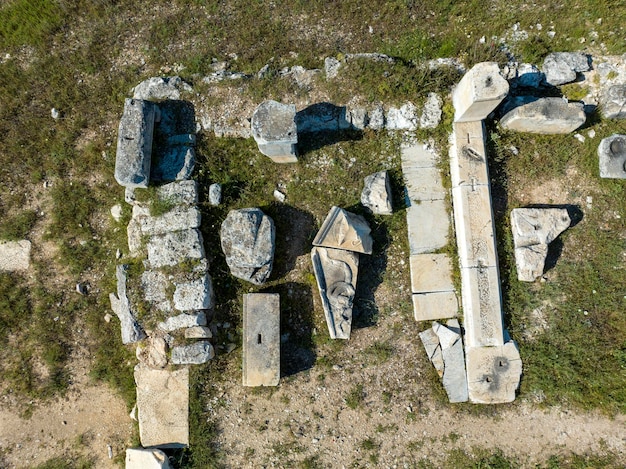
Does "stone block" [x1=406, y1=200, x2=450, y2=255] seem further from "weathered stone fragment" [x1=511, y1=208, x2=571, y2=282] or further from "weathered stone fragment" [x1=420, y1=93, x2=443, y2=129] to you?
"weathered stone fragment" [x1=420, y1=93, x2=443, y2=129]

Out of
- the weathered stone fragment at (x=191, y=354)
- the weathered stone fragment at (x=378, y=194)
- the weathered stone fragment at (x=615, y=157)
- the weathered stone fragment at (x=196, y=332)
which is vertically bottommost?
the weathered stone fragment at (x=191, y=354)

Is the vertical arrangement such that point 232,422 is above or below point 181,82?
below

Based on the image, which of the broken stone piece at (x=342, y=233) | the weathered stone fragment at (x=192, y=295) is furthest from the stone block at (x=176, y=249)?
the broken stone piece at (x=342, y=233)

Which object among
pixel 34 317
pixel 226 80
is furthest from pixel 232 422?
pixel 226 80

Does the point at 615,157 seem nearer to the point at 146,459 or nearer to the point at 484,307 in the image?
the point at 484,307

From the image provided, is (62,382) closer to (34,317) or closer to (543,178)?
(34,317)

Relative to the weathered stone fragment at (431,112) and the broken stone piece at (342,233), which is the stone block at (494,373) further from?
the weathered stone fragment at (431,112)

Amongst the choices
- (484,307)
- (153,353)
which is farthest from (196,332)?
(484,307)
